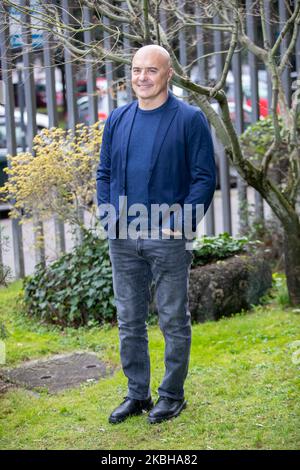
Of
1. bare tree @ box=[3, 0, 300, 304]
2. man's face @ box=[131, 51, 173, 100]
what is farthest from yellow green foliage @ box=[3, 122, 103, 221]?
man's face @ box=[131, 51, 173, 100]

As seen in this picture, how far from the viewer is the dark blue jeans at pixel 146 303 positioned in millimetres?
4930

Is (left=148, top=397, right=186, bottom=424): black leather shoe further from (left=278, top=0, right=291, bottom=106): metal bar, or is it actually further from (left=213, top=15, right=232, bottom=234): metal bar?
(left=278, top=0, right=291, bottom=106): metal bar

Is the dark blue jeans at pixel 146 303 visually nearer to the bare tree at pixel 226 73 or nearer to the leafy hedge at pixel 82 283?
the bare tree at pixel 226 73

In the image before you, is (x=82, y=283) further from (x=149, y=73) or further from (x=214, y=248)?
(x=149, y=73)

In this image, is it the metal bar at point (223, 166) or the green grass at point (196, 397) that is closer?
the green grass at point (196, 397)

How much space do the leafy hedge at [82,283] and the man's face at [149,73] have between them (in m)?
2.77

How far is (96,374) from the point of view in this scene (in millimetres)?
6176

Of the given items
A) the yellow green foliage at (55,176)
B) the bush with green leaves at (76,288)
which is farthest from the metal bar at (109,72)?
the bush with green leaves at (76,288)

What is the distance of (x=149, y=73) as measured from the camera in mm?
4840

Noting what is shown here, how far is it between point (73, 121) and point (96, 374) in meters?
3.22

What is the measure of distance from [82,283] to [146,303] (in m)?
2.38

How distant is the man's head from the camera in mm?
4840

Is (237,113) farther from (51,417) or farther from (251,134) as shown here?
(51,417)
